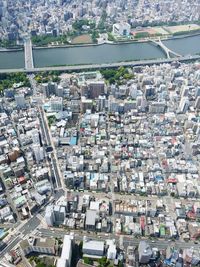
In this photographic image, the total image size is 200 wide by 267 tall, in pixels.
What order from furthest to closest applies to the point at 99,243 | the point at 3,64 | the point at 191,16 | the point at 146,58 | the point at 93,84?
the point at 191,16
the point at 146,58
the point at 3,64
the point at 93,84
the point at 99,243

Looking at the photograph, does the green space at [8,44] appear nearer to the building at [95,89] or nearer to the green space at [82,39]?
A: the green space at [82,39]

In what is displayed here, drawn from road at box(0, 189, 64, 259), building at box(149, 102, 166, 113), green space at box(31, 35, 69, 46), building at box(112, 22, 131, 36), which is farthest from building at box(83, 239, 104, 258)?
building at box(112, 22, 131, 36)

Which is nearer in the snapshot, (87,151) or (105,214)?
(105,214)

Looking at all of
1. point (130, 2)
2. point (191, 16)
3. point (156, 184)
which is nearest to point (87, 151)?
point (156, 184)

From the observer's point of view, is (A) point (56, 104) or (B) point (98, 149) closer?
(B) point (98, 149)

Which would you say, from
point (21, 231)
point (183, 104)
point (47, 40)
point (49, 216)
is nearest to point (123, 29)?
point (47, 40)

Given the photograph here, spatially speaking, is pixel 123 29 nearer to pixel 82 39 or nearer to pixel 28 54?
pixel 82 39

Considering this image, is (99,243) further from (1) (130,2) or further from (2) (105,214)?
(1) (130,2)
